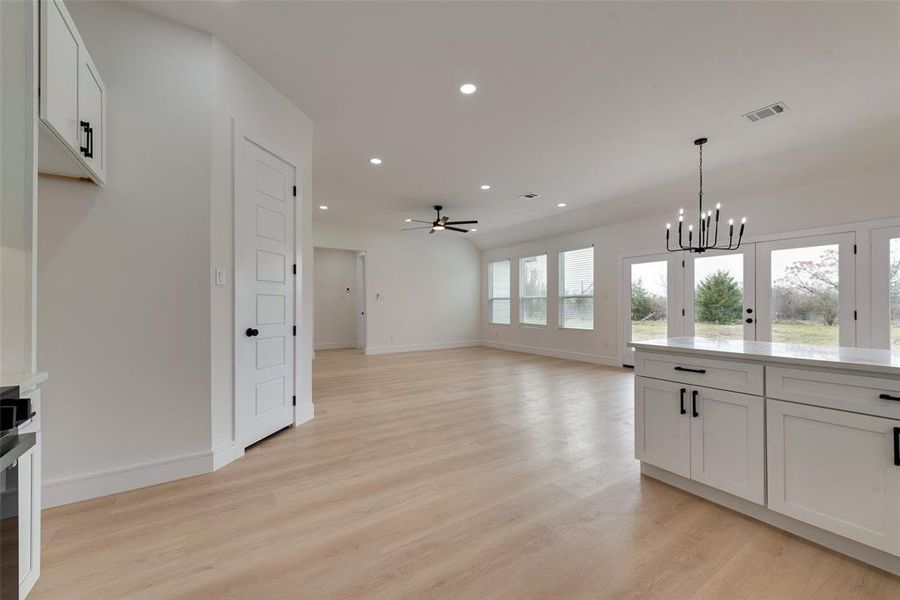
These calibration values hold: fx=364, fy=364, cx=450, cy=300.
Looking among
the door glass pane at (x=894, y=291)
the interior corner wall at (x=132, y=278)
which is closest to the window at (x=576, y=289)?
the door glass pane at (x=894, y=291)

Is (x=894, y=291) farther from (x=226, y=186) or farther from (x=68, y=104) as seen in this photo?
(x=68, y=104)

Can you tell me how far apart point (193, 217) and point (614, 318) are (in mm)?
6487

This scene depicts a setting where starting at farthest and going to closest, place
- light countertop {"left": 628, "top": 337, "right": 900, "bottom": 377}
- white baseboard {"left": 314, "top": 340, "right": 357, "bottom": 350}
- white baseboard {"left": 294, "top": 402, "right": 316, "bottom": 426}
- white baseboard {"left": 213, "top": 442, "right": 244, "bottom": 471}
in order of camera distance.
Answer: white baseboard {"left": 314, "top": 340, "right": 357, "bottom": 350}
white baseboard {"left": 294, "top": 402, "right": 316, "bottom": 426}
white baseboard {"left": 213, "top": 442, "right": 244, "bottom": 471}
light countertop {"left": 628, "top": 337, "right": 900, "bottom": 377}

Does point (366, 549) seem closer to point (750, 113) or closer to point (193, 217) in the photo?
point (193, 217)

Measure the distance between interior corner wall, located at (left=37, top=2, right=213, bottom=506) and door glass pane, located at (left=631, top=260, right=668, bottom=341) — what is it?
6.36 meters

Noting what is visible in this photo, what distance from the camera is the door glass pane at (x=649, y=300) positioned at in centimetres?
614

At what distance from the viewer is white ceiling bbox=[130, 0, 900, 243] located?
2230 mm

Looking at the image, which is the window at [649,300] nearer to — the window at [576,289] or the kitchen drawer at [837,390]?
the window at [576,289]

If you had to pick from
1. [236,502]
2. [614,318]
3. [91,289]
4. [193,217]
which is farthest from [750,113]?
[91,289]

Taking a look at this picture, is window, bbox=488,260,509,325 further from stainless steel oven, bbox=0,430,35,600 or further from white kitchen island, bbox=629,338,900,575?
stainless steel oven, bbox=0,430,35,600

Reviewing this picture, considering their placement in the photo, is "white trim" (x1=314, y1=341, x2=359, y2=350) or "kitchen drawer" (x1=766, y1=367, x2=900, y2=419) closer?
"kitchen drawer" (x1=766, y1=367, x2=900, y2=419)

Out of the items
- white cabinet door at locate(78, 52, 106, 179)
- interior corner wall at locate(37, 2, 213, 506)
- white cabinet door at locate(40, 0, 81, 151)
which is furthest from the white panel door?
white cabinet door at locate(40, 0, 81, 151)

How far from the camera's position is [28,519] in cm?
130

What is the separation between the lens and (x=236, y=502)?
2.08 m
